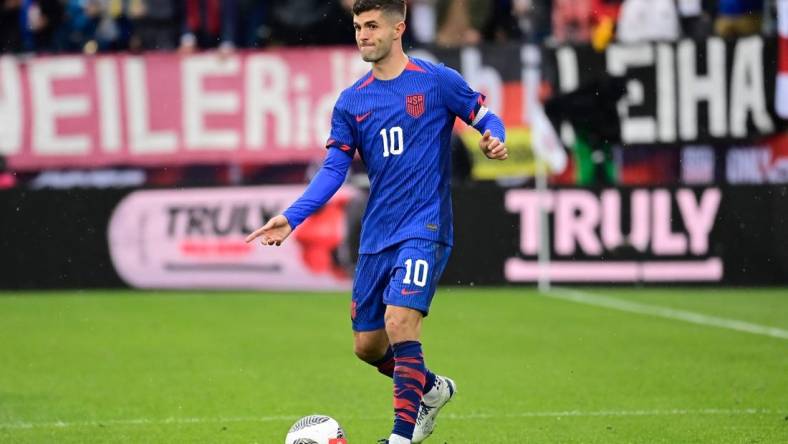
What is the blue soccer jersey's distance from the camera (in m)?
6.88

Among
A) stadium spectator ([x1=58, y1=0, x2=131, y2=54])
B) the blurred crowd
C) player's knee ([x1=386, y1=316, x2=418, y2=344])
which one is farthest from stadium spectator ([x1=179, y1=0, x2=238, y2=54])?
player's knee ([x1=386, y1=316, x2=418, y2=344])

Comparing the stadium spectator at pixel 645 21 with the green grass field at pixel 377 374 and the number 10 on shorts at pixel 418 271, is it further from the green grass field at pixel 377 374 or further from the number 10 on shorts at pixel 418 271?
the number 10 on shorts at pixel 418 271

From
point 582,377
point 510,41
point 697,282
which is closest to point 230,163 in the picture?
point 510,41

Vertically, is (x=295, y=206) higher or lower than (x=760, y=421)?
higher

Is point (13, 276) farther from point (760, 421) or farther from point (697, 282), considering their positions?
A: point (760, 421)

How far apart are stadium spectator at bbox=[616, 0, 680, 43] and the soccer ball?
12.1 meters

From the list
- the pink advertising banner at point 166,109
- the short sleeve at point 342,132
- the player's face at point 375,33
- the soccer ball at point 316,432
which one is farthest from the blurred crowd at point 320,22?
the soccer ball at point 316,432

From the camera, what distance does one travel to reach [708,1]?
19.1 m

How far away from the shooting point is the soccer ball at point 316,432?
673 cm

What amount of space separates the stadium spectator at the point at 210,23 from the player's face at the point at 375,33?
38.2 ft

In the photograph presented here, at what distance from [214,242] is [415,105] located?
1102 centimetres

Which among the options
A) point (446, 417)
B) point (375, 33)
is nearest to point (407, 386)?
point (375, 33)

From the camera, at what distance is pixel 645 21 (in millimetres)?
18219

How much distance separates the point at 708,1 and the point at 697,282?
3.88 m
